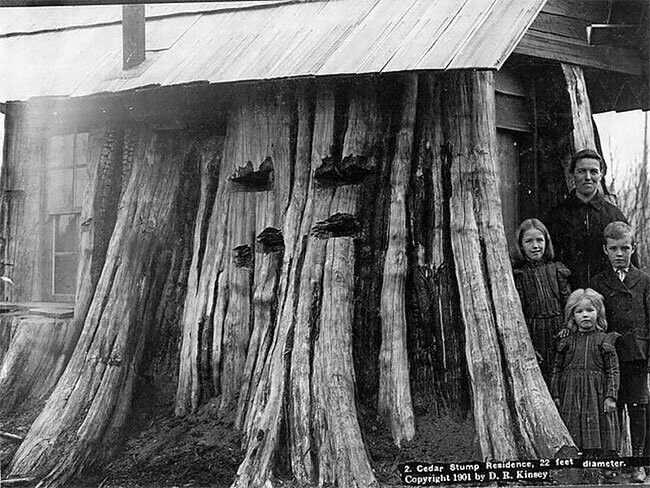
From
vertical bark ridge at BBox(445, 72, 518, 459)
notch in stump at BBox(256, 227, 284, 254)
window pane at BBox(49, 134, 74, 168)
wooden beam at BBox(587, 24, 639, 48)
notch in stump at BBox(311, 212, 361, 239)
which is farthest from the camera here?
window pane at BBox(49, 134, 74, 168)

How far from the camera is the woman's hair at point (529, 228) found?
17.6ft

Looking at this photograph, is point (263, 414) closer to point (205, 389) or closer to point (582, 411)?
point (205, 389)

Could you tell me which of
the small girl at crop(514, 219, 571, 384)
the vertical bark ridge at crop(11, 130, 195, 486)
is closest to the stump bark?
the small girl at crop(514, 219, 571, 384)

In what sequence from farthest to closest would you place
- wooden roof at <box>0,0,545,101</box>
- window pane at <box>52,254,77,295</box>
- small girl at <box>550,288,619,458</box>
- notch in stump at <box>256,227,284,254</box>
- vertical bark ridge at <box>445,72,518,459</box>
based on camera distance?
window pane at <box>52,254,77,295</box> → notch in stump at <box>256,227,284,254</box> → small girl at <box>550,288,619,458</box> → vertical bark ridge at <box>445,72,518,459</box> → wooden roof at <box>0,0,545,101</box>

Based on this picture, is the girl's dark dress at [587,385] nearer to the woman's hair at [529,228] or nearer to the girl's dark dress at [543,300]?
the girl's dark dress at [543,300]

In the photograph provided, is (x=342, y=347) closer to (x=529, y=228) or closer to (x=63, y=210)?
(x=529, y=228)

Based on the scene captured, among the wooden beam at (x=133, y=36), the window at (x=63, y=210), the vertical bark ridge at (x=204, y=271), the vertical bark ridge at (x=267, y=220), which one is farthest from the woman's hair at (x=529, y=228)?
the window at (x=63, y=210)

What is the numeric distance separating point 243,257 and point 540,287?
179 centimetres

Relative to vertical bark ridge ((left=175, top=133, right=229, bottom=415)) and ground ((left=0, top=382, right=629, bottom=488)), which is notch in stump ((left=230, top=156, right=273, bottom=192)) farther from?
ground ((left=0, top=382, right=629, bottom=488))

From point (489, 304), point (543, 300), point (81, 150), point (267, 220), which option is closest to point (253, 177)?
point (267, 220)

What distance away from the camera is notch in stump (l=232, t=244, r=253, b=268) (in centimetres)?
549

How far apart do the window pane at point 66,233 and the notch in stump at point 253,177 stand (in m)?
1.09

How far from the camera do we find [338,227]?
5.34 m

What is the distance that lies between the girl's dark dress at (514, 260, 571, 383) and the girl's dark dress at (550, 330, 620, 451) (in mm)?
73
